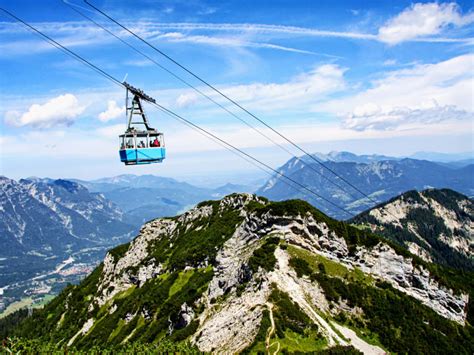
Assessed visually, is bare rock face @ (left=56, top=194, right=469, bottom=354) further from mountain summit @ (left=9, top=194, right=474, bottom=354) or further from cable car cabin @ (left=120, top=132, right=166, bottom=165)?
cable car cabin @ (left=120, top=132, right=166, bottom=165)

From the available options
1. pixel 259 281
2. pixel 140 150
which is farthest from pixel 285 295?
pixel 140 150

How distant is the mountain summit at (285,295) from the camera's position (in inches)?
3076

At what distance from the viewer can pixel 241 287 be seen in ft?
297

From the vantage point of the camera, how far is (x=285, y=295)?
82312mm

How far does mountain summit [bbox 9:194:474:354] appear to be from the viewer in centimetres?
7812

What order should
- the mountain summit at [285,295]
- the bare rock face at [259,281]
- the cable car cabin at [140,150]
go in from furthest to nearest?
the bare rock face at [259,281], the mountain summit at [285,295], the cable car cabin at [140,150]

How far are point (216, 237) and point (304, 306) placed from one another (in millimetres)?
64802

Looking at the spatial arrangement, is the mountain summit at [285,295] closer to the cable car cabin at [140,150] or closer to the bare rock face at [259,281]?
the bare rock face at [259,281]

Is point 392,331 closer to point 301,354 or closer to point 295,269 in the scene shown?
point 295,269

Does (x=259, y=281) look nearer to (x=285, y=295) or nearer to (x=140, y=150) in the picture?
(x=285, y=295)

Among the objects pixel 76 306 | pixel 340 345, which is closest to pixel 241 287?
pixel 340 345

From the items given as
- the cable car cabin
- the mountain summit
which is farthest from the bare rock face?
the cable car cabin

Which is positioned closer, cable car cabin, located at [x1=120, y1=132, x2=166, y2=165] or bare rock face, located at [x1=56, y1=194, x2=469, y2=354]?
cable car cabin, located at [x1=120, y1=132, x2=166, y2=165]

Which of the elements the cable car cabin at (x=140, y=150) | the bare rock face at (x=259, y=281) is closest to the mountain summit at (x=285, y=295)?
the bare rock face at (x=259, y=281)
